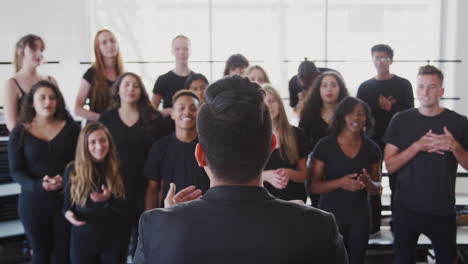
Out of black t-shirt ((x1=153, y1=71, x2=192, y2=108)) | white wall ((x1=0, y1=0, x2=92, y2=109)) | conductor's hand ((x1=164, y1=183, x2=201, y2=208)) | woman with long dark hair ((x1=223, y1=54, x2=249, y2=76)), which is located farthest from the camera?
white wall ((x1=0, y1=0, x2=92, y2=109))

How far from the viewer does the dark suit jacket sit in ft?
3.24

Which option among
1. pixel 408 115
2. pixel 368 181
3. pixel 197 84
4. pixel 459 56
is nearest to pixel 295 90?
pixel 197 84

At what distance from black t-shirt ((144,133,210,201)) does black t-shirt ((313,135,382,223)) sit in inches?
29.0

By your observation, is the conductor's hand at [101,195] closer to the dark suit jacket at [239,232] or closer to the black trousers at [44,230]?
the black trousers at [44,230]

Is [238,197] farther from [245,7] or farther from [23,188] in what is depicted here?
[245,7]

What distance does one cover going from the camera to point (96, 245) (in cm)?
313

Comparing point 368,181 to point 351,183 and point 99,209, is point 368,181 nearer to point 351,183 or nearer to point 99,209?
point 351,183

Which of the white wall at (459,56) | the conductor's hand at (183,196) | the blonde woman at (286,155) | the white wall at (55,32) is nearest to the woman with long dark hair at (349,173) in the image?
the blonde woman at (286,155)

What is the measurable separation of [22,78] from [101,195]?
1130mm

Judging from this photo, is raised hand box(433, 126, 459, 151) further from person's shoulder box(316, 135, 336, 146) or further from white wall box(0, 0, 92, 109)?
white wall box(0, 0, 92, 109)

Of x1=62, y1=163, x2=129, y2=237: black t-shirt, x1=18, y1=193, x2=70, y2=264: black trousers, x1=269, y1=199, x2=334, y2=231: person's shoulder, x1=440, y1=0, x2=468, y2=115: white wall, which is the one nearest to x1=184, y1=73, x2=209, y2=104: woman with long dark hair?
x1=62, y1=163, x2=129, y2=237: black t-shirt

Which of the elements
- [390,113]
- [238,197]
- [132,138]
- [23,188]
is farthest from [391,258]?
[238,197]

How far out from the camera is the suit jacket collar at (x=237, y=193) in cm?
103

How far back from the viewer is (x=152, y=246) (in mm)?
1030
